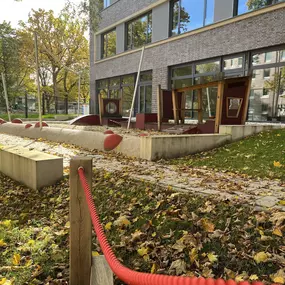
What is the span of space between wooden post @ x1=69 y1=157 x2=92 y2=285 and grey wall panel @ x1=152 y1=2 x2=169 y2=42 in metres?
15.1

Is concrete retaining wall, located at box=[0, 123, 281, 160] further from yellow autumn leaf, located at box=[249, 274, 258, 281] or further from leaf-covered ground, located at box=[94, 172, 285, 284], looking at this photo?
yellow autumn leaf, located at box=[249, 274, 258, 281]

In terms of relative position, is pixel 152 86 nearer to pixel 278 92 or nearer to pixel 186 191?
pixel 278 92

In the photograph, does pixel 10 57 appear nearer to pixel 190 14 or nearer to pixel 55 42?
pixel 55 42

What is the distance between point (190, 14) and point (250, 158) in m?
11.2

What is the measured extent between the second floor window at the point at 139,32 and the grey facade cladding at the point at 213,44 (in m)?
0.86

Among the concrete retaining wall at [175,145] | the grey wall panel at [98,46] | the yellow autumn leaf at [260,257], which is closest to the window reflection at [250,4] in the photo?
the concrete retaining wall at [175,145]

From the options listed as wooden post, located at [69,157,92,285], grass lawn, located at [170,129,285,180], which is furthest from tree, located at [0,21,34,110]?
wooden post, located at [69,157,92,285]

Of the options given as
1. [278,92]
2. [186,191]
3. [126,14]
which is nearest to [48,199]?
[186,191]

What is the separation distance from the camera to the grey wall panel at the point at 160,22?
15616mm

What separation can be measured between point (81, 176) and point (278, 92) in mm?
10787

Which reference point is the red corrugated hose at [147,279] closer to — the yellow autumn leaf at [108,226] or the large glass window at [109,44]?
the yellow autumn leaf at [108,226]

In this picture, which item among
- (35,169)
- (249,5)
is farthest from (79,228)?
(249,5)

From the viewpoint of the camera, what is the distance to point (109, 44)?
71.9 feet

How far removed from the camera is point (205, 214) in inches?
113
